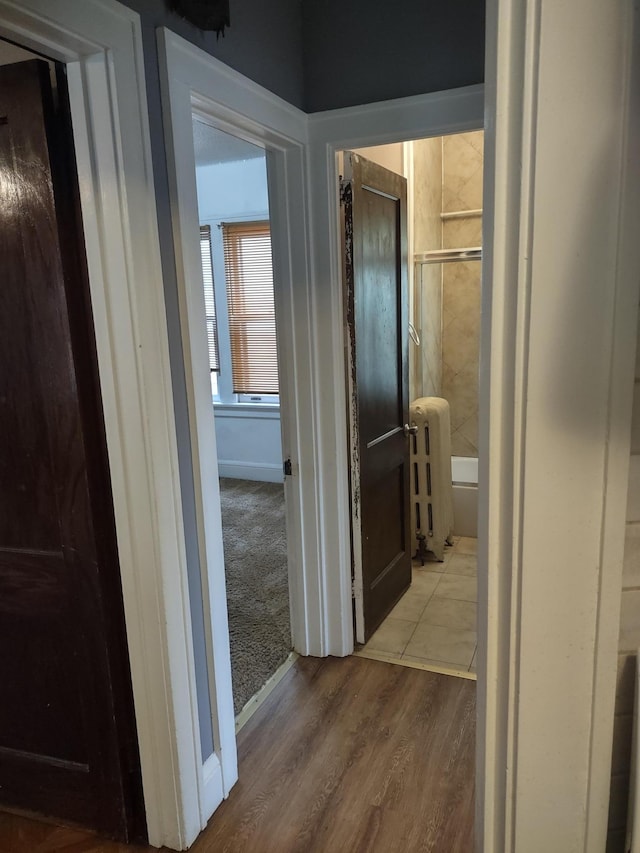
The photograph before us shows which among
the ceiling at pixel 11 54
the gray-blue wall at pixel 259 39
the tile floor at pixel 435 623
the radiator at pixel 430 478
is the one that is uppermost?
the gray-blue wall at pixel 259 39

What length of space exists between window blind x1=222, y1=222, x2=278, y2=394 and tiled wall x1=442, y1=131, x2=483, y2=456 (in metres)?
1.50

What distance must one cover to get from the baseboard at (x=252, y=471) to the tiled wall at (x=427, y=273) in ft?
5.49

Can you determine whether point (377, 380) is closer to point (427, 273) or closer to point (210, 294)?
point (427, 273)

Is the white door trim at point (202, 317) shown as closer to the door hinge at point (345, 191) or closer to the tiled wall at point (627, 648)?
the door hinge at point (345, 191)

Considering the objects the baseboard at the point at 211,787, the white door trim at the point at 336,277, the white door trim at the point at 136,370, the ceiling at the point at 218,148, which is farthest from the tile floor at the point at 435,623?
the ceiling at the point at 218,148

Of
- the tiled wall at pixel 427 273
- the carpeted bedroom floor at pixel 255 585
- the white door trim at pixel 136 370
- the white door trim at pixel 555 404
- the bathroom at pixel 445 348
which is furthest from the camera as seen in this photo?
the tiled wall at pixel 427 273

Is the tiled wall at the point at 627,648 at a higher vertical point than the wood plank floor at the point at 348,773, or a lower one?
higher

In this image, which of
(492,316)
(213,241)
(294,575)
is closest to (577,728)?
(492,316)

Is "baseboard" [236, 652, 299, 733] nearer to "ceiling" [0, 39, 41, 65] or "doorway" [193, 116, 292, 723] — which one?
"doorway" [193, 116, 292, 723]

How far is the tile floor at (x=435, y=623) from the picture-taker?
2580 millimetres

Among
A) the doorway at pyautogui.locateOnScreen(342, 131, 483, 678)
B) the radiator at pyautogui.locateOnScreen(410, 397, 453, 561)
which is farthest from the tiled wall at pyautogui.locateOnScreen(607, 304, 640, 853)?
the radiator at pyautogui.locateOnScreen(410, 397, 453, 561)

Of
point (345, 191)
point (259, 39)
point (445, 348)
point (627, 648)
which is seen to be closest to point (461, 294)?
point (445, 348)

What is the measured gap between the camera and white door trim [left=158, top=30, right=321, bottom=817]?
1548 millimetres

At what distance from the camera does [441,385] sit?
15.8 ft
